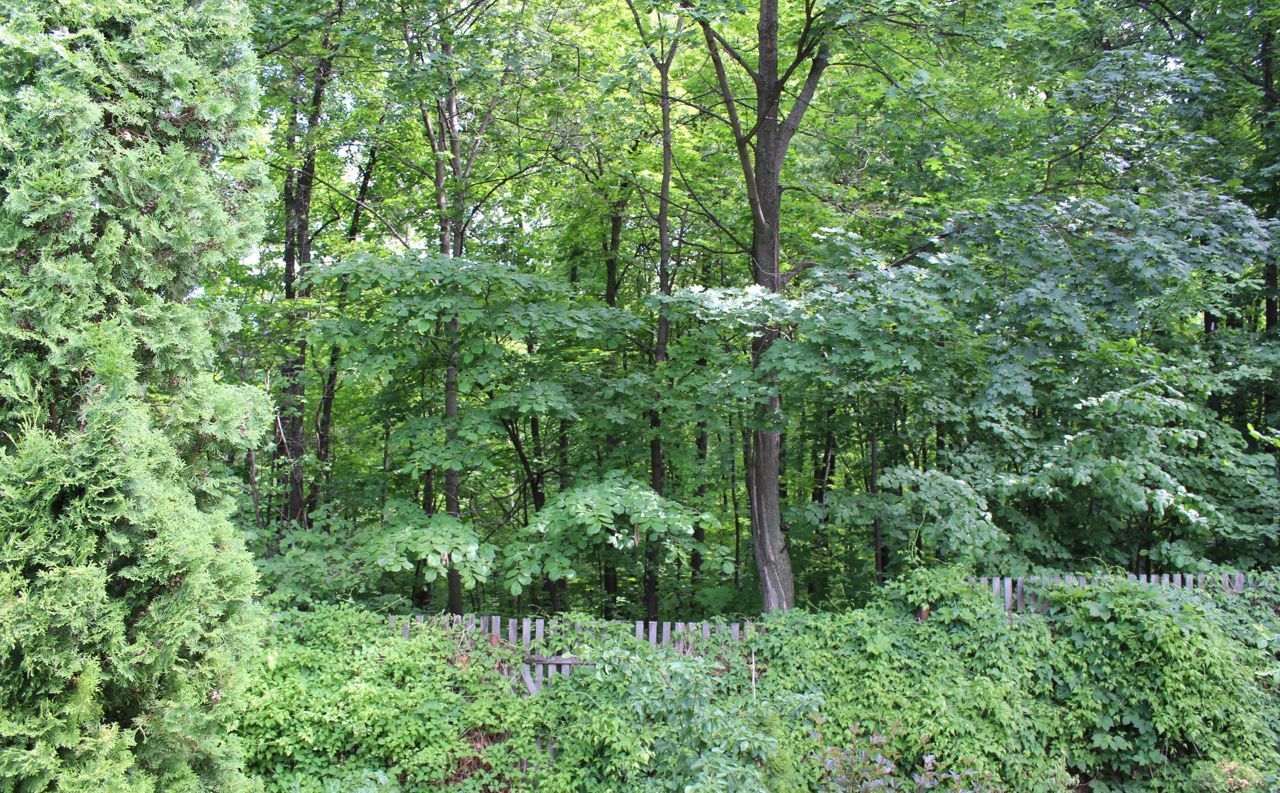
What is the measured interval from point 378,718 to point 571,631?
144 centimetres

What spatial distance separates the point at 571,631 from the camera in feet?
19.0

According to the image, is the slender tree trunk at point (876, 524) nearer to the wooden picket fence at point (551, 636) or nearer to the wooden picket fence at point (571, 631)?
the wooden picket fence at point (571, 631)

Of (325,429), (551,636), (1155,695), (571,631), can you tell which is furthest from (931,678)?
(325,429)

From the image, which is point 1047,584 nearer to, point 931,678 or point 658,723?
point 931,678

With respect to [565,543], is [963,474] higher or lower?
higher

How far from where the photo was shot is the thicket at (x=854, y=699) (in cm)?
497

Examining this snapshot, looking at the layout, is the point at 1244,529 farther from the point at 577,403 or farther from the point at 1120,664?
the point at 577,403

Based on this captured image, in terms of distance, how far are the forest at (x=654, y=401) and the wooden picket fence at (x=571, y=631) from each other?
0.17 feet

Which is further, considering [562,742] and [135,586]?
[562,742]

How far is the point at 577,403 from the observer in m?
7.20

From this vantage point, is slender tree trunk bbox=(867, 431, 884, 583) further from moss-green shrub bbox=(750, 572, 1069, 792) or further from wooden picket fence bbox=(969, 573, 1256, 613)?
moss-green shrub bbox=(750, 572, 1069, 792)

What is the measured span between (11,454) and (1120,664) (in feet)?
22.1

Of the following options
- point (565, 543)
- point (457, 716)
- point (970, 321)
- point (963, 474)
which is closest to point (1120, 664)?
point (963, 474)

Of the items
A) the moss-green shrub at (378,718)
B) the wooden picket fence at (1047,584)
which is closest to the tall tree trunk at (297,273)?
the moss-green shrub at (378,718)
